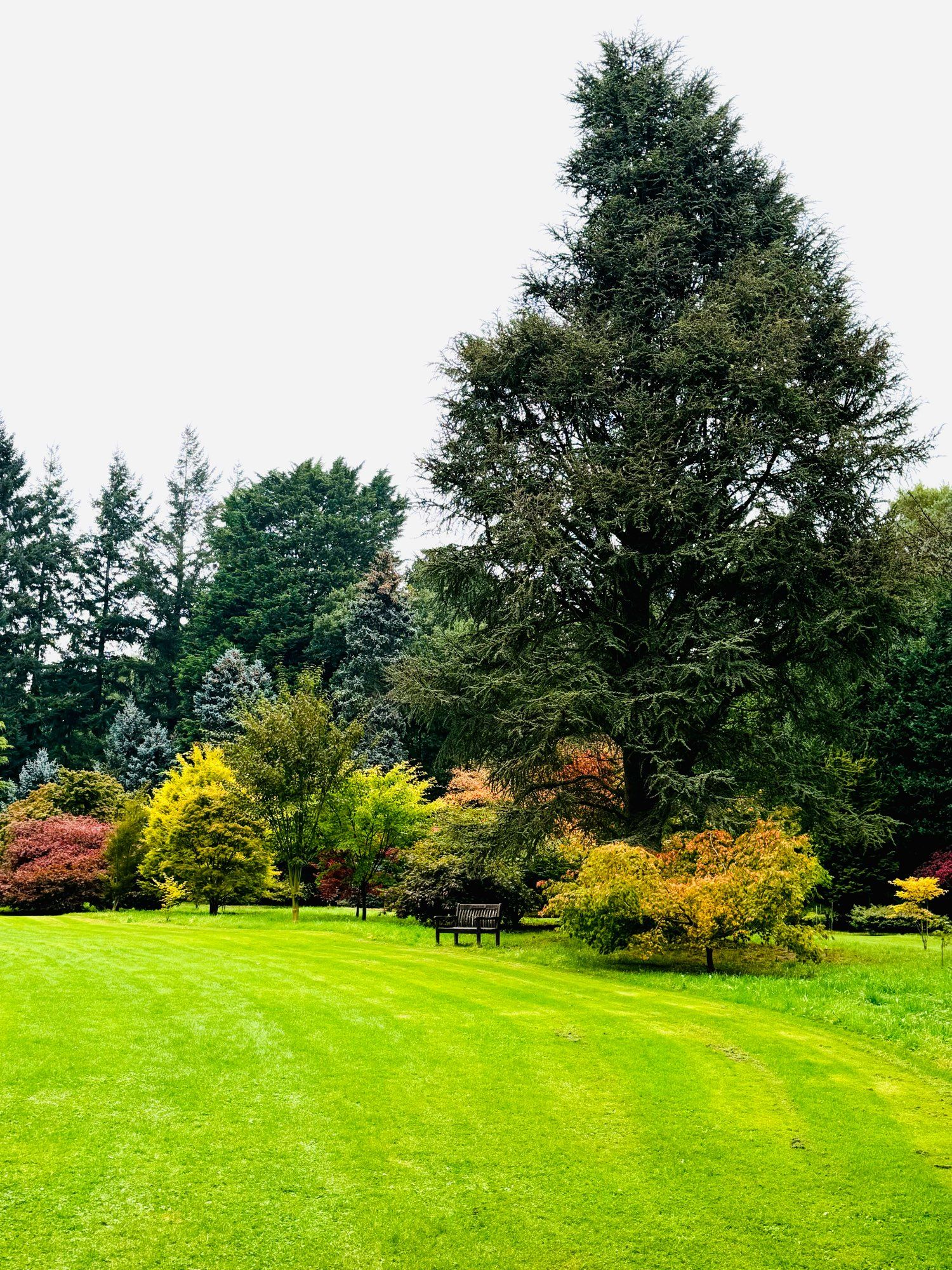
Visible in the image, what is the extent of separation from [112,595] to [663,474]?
4492 centimetres

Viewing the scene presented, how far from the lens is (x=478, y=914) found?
1703cm

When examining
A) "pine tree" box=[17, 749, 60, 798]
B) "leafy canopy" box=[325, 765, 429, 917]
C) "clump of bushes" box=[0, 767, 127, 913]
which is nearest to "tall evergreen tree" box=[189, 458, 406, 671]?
"pine tree" box=[17, 749, 60, 798]

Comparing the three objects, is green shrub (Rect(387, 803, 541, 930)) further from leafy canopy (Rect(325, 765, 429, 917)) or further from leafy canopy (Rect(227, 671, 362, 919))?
leafy canopy (Rect(227, 671, 362, 919))

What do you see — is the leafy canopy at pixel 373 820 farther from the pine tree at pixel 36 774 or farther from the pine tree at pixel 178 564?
the pine tree at pixel 178 564

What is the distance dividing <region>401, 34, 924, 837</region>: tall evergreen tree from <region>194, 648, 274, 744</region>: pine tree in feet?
74.9

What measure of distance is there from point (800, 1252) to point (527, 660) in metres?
12.7

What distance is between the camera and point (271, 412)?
218ft

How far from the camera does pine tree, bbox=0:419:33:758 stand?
49031 mm

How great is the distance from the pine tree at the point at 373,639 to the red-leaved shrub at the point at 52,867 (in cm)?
1375

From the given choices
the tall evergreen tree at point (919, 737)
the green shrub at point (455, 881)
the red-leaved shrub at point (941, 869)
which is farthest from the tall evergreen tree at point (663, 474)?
the tall evergreen tree at point (919, 737)

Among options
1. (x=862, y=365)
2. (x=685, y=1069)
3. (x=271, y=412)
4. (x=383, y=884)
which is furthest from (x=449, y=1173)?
(x=271, y=412)

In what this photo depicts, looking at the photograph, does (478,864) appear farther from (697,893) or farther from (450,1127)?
(450,1127)

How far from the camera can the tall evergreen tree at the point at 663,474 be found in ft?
52.7

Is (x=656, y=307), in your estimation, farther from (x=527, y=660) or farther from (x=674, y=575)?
(x=527, y=660)
